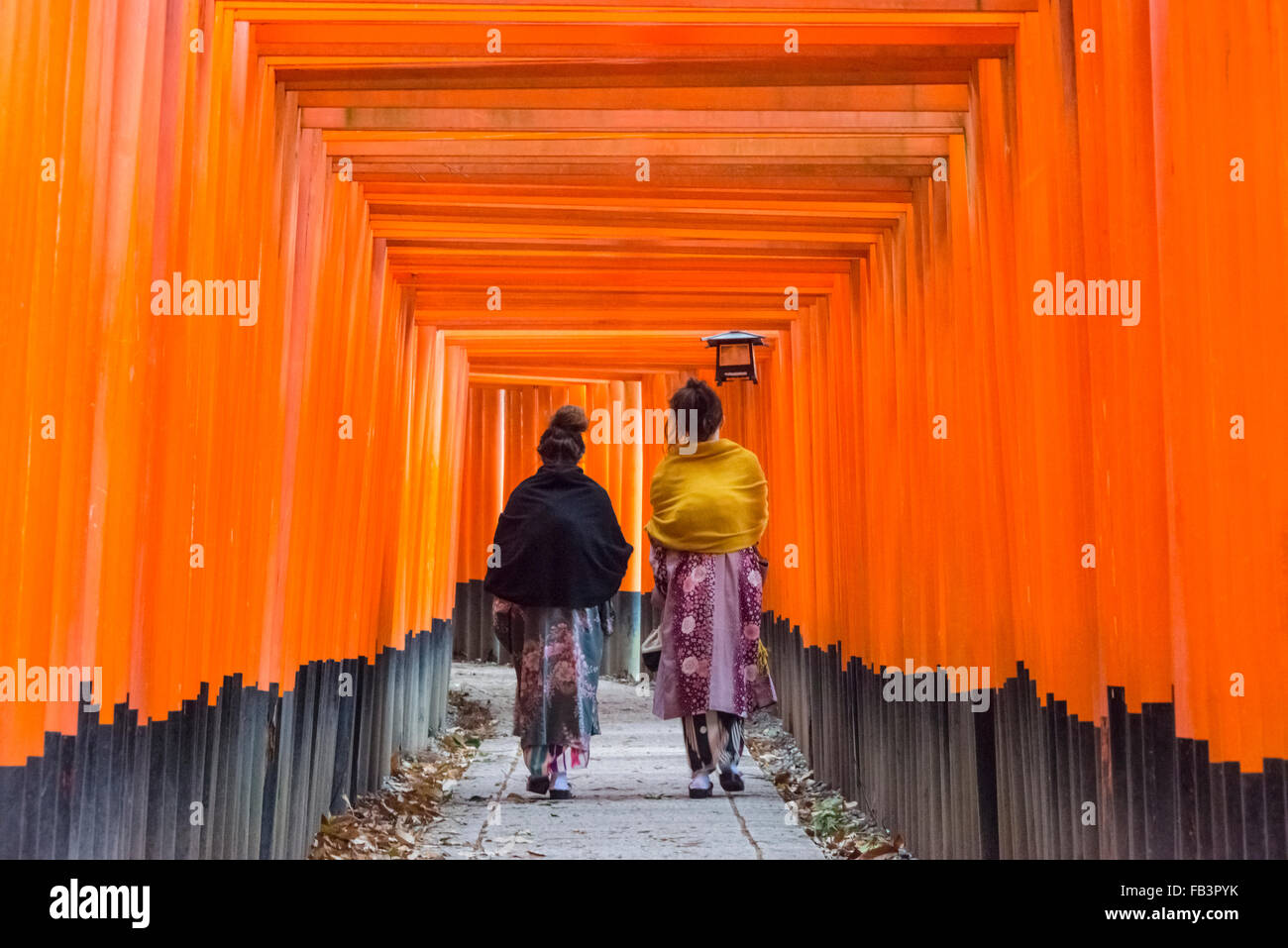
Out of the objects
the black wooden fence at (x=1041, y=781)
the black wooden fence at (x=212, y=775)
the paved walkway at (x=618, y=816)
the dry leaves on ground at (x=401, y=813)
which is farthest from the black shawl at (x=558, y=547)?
the black wooden fence at (x=1041, y=781)

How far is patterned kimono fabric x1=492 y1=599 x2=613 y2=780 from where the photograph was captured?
260 inches

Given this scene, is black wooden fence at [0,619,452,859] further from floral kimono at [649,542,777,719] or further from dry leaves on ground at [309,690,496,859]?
floral kimono at [649,542,777,719]

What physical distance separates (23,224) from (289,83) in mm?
2423

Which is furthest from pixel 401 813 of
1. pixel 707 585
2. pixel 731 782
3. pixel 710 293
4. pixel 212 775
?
pixel 710 293

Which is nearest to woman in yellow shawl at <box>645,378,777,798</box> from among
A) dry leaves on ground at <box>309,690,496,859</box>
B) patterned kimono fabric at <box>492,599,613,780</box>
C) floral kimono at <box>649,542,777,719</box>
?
floral kimono at <box>649,542,777,719</box>

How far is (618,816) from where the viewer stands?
6.21 meters

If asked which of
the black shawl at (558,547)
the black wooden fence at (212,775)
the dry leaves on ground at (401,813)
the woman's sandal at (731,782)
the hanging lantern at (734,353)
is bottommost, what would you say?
the dry leaves on ground at (401,813)

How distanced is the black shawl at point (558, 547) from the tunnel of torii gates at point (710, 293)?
27.5 inches

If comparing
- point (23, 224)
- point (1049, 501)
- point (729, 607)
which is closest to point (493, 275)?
point (729, 607)

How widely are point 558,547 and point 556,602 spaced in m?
0.27

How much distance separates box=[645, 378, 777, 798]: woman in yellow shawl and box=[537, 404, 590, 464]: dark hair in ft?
1.47

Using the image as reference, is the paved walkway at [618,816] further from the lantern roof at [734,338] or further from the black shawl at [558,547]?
the lantern roof at [734,338]

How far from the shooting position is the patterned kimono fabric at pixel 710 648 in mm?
6520

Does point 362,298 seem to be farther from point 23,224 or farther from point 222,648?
point 23,224
